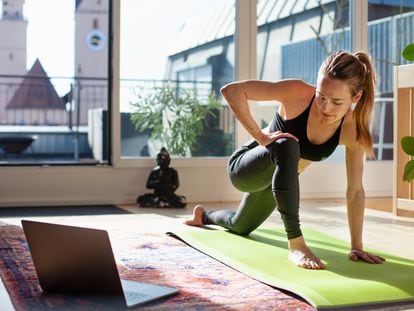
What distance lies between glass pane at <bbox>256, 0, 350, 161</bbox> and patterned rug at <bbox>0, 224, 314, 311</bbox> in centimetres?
228

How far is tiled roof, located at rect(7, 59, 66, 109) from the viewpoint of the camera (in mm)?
4176

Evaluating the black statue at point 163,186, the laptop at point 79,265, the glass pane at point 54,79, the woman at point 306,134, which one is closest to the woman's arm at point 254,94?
the woman at point 306,134

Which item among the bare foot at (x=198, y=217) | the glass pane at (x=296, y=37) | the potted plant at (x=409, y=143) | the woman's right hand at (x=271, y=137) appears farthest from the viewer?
the glass pane at (x=296, y=37)

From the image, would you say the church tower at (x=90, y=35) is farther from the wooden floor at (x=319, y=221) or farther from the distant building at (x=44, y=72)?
the wooden floor at (x=319, y=221)

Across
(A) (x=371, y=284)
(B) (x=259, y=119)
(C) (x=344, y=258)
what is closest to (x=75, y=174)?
(B) (x=259, y=119)

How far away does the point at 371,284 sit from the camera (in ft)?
5.78

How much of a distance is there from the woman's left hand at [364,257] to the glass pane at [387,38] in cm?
275

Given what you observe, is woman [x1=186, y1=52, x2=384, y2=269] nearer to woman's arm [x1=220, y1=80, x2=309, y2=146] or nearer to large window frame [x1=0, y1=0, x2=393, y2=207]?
woman's arm [x1=220, y1=80, x2=309, y2=146]

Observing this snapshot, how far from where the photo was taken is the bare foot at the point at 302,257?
6.51 feet

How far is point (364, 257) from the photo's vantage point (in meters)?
2.13

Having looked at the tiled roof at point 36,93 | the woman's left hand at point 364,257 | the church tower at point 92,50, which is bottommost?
the woman's left hand at point 364,257

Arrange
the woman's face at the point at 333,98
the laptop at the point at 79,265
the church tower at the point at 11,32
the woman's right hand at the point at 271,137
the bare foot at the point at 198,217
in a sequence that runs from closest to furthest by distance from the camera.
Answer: the laptop at the point at 79,265 → the woman's face at the point at 333,98 → the woman's right hand at the point at 271,137 → the bare foot at the point at 198,217 → the church tower at the point at 11,32

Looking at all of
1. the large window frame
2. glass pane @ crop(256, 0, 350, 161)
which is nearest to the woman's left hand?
the large window frame

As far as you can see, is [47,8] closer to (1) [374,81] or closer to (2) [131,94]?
(2) [131,94]
